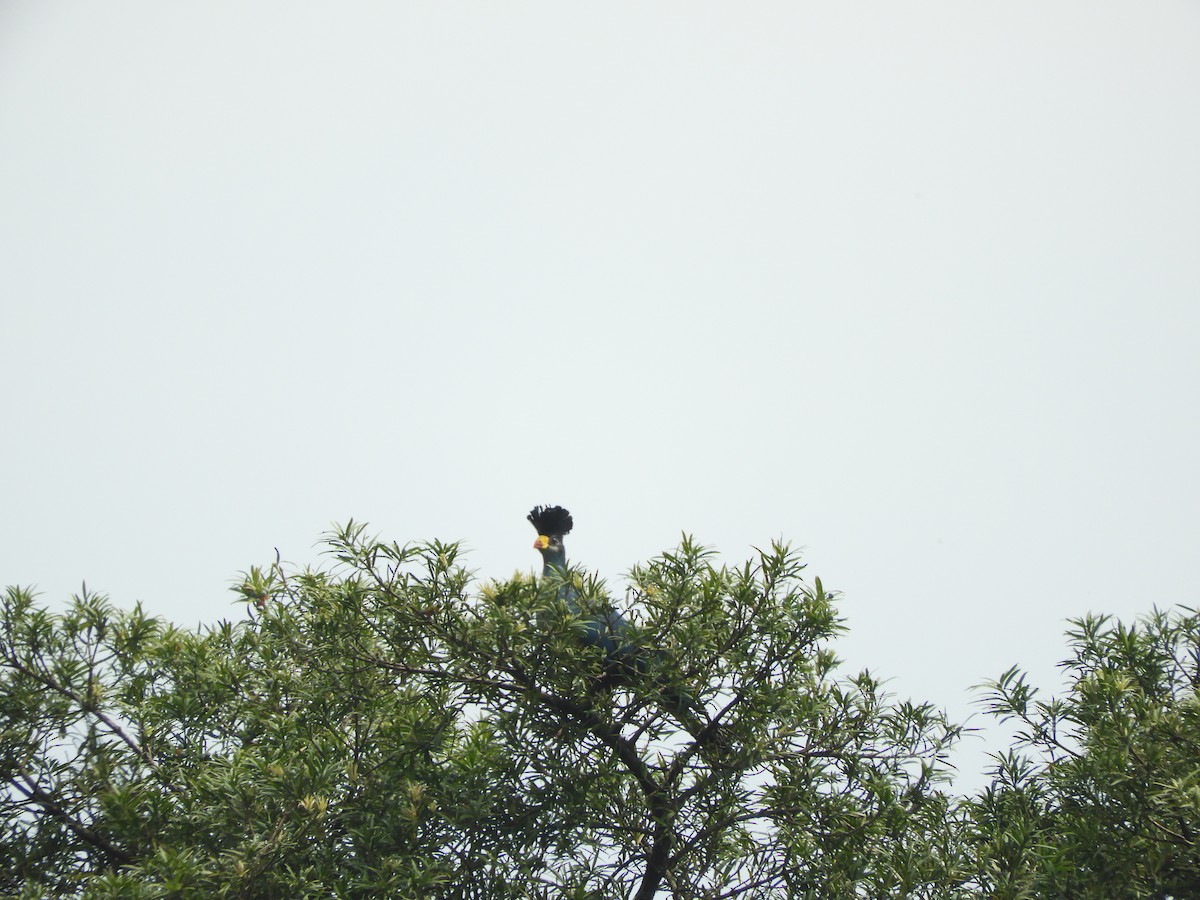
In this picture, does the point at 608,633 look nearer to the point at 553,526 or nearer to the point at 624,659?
the point at 624,659

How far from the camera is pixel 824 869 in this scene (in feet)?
15.0

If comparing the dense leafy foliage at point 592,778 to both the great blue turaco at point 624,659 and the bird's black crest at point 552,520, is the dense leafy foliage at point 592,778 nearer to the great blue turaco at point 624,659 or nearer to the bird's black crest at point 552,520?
the great blue turaco at point 624,659

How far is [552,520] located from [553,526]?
0.04 m

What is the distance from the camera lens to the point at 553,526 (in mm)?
6535

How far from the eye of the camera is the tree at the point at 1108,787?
4352mm

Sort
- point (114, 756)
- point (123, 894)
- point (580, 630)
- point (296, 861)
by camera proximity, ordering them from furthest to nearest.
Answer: point (114, 756) < point (580, 630) < point (296, 861) < point (123, 894)

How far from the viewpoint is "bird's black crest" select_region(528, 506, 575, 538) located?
652cm

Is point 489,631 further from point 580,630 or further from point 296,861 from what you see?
point 296,861

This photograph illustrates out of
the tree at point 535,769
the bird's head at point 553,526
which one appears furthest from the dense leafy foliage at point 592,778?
the bird's head at point 553,526

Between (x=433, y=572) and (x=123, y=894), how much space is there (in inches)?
68.6

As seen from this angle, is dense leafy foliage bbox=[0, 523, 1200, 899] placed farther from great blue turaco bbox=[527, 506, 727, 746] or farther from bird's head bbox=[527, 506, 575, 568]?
bird's head bbox=[527, 506, 575, 568]

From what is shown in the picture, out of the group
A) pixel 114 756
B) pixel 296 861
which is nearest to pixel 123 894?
pixel 296 861

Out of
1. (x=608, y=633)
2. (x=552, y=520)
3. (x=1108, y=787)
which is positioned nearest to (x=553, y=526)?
(x=552, y=520)

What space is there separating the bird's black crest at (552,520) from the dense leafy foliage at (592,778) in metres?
1.68
